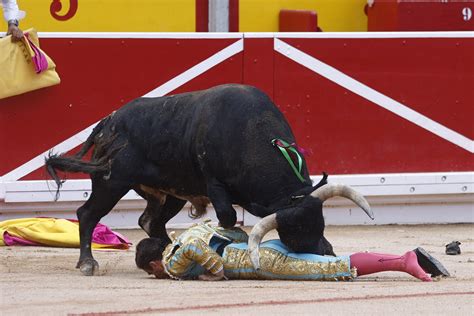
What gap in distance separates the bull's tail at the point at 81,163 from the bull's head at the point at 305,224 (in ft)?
3.91

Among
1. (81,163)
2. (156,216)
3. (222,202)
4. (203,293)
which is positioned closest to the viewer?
(203,293)

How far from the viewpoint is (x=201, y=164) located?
6.94m

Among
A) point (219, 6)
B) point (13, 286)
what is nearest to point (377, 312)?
point (13, 286)

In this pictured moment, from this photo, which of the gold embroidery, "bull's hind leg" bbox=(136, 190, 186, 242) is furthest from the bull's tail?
the gold embroidery

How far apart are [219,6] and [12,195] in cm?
273

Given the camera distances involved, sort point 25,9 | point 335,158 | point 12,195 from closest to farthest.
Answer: point 12,195, point 335,158, point 25,9

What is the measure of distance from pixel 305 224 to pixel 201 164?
2.43 feet

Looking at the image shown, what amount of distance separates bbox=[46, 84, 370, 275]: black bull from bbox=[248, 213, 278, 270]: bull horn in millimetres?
38

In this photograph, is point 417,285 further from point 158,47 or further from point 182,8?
point 182,8

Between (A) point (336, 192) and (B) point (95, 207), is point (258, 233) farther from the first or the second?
(B) point (95, 207)

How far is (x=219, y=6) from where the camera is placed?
10.9 metres

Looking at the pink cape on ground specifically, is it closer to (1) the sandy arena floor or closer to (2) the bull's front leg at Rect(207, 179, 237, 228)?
(1) the sandy arena floor

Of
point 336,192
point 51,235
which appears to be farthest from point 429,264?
point 51,235

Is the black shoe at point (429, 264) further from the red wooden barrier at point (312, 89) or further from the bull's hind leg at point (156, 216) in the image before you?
the red wooden barrier at point (312, 89)
